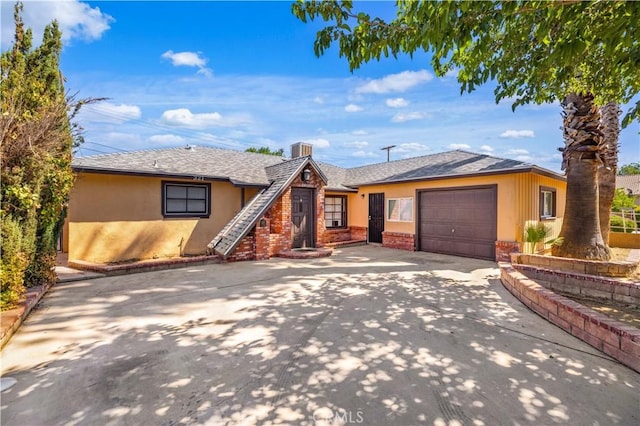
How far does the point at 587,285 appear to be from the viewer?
20.7 ft

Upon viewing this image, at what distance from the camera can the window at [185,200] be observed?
9.91 metres

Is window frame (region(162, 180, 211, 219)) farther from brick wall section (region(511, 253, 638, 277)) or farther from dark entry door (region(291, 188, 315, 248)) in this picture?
brick wall section (region(511, 253, 638, 277))

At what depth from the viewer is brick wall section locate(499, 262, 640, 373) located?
3309 millimetres

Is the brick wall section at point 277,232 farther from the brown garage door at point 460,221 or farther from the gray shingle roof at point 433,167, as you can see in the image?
the brown garage door at point 460,221

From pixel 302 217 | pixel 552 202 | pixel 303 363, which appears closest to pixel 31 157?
pixel 303 363

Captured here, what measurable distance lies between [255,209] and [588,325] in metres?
8.80

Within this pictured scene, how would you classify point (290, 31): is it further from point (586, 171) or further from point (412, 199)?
point (586, 171)

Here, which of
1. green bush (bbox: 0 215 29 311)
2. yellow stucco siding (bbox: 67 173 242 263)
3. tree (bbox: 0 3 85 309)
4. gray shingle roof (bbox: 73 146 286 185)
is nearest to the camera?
green bush (bbox: 0 215 29 311)

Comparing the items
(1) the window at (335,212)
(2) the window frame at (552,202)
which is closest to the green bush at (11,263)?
(1) the window at (335,212)

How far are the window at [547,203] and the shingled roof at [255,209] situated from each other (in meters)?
8.41

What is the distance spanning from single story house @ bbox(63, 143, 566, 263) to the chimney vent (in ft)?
11.0

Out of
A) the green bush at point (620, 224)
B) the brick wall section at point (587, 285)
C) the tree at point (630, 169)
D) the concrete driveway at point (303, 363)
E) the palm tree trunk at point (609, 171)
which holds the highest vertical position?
the tree at point (630, 169)

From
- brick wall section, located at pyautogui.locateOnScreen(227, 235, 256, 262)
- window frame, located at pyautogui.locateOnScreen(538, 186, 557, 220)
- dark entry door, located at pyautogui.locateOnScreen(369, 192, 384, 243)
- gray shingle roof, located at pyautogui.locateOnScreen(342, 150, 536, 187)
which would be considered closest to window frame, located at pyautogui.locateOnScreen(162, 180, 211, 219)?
→ brick wall section, located at pyautogui.locateOnScreen(227, 235, 256, 262)

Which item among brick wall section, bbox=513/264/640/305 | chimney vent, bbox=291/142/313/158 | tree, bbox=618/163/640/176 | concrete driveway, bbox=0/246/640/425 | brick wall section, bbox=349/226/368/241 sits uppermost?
tree, bbox=618/163/640/176
